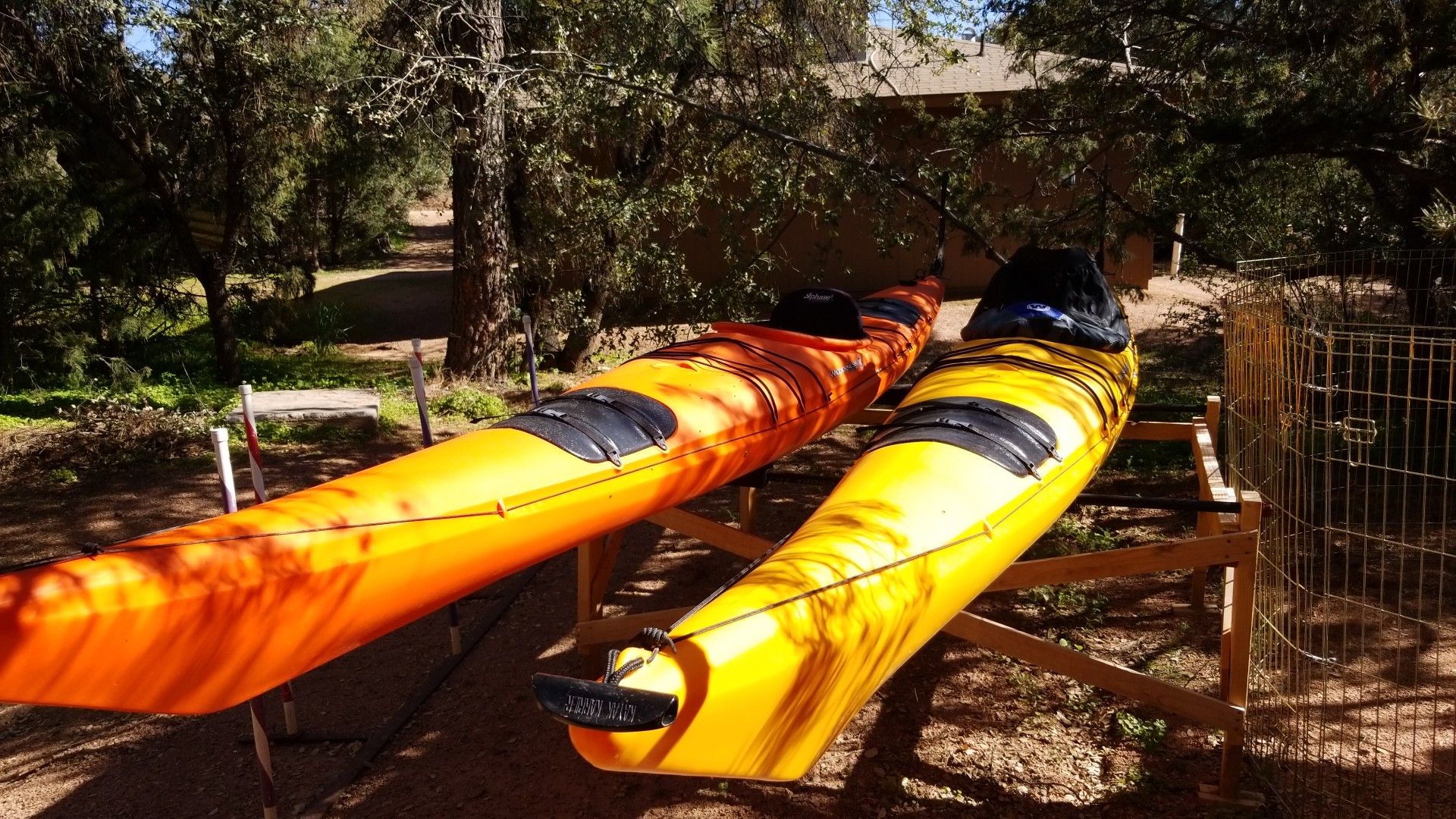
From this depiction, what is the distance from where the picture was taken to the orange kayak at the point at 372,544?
2.37m

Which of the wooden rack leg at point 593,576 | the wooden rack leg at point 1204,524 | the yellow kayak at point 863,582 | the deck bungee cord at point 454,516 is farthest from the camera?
the wooden rack leg at point 1204,524

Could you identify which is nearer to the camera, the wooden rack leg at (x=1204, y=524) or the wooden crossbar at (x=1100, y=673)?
the wooden crossbar at (x=1100, y=673)

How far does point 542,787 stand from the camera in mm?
3342

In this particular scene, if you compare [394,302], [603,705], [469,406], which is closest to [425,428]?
[603,705]

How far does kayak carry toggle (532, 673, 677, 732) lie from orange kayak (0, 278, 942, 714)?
Result: 1106mm

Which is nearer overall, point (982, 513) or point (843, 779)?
point (982, 513)

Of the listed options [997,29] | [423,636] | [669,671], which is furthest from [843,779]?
[997,29]

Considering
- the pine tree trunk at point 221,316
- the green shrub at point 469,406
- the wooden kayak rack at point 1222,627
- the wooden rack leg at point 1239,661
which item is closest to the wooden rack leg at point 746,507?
the wooden kayak rack at point 1222,627

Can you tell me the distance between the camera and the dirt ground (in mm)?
3252

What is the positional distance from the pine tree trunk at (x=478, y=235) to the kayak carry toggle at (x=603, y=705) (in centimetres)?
675

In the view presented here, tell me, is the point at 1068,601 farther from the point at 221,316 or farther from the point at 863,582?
the point at 221,316

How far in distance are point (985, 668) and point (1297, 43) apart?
3.48 metres

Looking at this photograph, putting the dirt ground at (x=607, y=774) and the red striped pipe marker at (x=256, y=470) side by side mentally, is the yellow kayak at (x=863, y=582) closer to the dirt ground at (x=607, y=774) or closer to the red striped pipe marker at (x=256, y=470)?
the dirt ground at (x=607, y=774)

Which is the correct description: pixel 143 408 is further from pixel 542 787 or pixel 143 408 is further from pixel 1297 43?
pixel 1297 43
